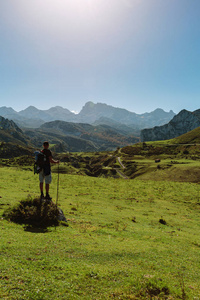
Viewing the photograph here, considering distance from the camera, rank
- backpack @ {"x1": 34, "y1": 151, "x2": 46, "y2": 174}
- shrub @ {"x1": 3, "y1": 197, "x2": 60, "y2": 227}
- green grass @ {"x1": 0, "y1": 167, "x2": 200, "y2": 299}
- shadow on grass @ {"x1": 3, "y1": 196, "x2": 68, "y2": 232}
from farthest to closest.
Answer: backpack @ {"x1": 34, "y1": 151, "x2": 46, "y2": 174}
shrub @ {"x1": 3, "y1": 197, "x2": 60, "y2": 227}
shadow on grass @ {"x1": 3, "y1": 196, "x2": 68, "y2": 232}
green grass @ {"x1": 0, "y1": 167, "x2": 200, "y2": 299}

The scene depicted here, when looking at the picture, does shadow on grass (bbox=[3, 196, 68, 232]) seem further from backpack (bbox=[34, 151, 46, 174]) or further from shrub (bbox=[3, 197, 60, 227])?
backpack (bbox=[34, 151, 46, 174])

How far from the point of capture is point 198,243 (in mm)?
15555

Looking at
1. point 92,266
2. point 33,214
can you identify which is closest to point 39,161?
point 33,214

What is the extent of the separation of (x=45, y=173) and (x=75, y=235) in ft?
19.6

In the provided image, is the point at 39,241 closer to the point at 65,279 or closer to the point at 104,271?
the point at 65,279

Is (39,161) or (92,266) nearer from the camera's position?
(92,266)

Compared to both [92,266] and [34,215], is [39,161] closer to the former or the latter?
[34,215]

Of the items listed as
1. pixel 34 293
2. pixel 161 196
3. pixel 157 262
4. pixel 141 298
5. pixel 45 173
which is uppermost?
pixel 45 173

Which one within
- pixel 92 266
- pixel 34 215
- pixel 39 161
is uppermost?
pixel 39 161

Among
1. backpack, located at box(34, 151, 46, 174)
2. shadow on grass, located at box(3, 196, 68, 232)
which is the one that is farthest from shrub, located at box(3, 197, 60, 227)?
backpack, located at box(34, 151, 46, 174)

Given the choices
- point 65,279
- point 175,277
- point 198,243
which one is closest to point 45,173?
point 65,279

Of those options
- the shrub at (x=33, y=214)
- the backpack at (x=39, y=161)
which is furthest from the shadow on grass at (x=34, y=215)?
the backpack at (x=39, y=161)

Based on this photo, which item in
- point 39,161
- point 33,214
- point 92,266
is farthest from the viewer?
point 39,161

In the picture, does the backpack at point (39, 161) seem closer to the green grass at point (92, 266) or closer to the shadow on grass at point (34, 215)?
the shadow on grass at point (34, 215)
